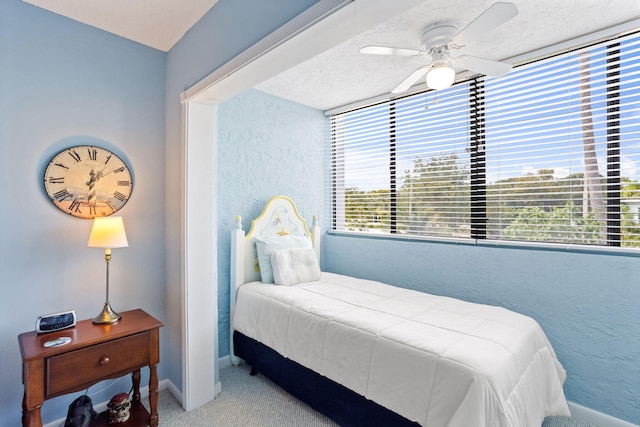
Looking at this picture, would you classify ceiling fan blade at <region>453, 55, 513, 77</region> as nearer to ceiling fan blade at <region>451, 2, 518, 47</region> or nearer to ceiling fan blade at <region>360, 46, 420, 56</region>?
ceiling fan blade at <region>451, 2, 518, 47</region>

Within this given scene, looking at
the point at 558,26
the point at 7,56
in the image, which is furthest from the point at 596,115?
the point at 7,56

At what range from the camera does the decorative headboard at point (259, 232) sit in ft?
9.02

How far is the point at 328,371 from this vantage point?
1.88 m

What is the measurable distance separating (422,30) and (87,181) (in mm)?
2375

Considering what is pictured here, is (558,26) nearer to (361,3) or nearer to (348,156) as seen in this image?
(361,3)

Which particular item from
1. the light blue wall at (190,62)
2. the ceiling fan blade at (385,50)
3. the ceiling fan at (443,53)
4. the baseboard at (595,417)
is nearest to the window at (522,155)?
the ceiling fan at (443,53)

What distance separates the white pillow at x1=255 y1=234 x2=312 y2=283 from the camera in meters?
2.78

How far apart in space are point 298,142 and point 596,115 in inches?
98.9

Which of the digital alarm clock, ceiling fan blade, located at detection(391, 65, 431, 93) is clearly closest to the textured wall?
the digital alarm clock

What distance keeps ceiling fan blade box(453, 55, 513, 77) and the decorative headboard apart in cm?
195

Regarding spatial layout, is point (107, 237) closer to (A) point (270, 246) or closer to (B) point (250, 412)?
(A) point (270, 246)

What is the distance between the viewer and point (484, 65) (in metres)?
1.92

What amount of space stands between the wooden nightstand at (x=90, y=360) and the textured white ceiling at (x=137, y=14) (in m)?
1.89

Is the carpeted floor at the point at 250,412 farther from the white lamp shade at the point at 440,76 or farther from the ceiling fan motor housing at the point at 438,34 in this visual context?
the ceiling fan motor housing at the point at 438,34
